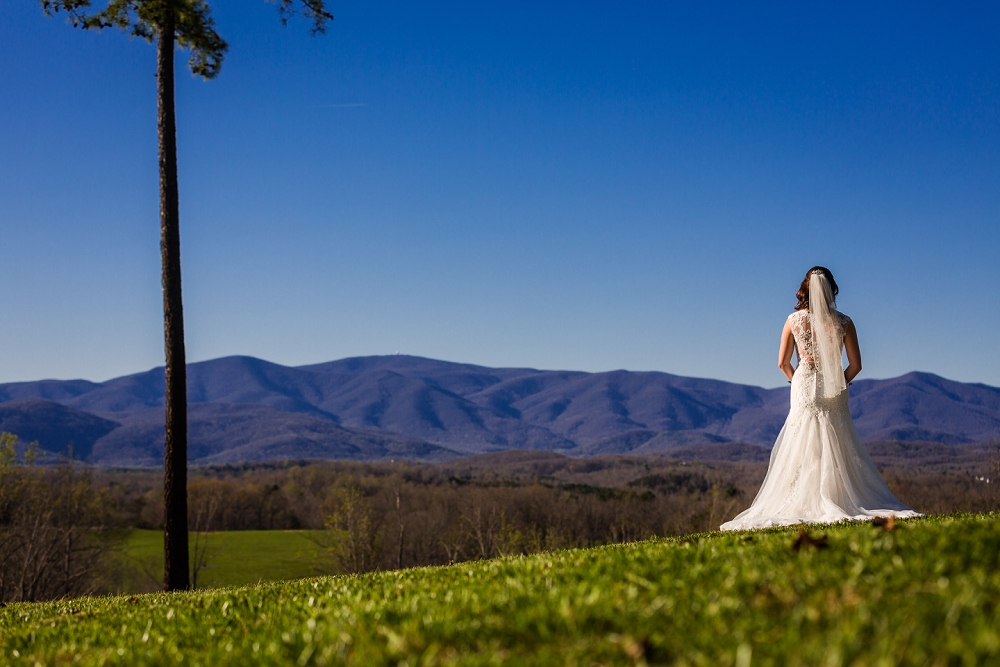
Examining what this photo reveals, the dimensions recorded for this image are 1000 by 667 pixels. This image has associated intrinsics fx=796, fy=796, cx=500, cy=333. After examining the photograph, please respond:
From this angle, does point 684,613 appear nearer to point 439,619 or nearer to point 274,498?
point 439,619

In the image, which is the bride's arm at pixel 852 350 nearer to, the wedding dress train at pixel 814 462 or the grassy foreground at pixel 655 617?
the wedding dress train at pixel 814 462

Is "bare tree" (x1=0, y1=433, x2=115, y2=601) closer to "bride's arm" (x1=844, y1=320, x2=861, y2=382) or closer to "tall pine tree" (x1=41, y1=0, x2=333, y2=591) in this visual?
"tall pine tree" (x1=41, y1=0, x2=333, y2=591)

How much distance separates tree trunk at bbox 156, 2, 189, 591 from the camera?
1875 centimetres

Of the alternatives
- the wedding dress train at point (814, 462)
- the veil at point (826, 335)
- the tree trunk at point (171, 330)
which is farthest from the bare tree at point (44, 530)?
the veil at point (826, 335)

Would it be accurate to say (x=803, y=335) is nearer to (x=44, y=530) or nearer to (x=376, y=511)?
(x=44, y=530)

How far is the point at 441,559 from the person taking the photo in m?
118

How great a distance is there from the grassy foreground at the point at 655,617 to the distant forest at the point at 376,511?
2210 inches

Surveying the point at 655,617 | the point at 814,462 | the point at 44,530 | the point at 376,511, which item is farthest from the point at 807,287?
the point at 376,511

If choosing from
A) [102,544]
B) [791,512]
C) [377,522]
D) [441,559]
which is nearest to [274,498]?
[377,522]

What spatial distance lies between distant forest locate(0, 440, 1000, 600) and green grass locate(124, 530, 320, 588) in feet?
12.7

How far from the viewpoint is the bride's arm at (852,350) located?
15.2 meters

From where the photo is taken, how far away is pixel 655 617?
455 centimetres

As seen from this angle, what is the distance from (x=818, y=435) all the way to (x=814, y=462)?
55 cm

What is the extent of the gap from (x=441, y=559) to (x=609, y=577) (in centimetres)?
11678
